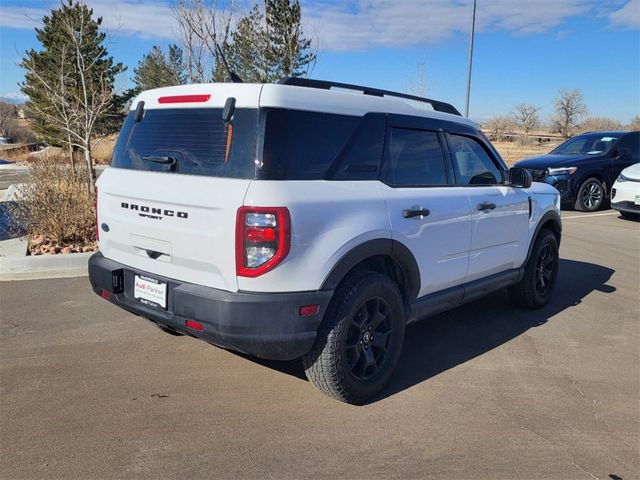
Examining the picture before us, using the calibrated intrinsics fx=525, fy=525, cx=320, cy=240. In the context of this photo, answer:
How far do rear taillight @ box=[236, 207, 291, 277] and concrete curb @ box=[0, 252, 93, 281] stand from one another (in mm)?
4206

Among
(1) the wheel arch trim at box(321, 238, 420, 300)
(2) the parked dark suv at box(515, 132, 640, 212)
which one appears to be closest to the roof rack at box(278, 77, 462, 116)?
(1) the wheel arch trim at box(321, 238, 420, 300)

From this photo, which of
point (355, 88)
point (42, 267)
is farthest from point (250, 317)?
point (42, 267)

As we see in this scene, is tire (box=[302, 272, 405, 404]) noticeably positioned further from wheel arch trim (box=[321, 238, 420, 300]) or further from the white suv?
wheel arch trim (box=[321, 238, 420, 300])

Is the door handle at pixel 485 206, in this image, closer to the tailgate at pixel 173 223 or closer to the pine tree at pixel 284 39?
the tailgate at pixel 173 223

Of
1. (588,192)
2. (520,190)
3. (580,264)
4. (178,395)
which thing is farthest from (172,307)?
(588,192)

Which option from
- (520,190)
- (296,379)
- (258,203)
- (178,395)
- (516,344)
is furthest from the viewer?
(520,190)

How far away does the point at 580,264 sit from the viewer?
750cm

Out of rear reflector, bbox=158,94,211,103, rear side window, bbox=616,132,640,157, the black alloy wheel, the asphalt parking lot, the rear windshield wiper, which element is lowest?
the asphalt parking lot

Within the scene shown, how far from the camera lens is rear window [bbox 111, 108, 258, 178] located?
296 centimetres

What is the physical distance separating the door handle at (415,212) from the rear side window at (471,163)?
0.69 meters

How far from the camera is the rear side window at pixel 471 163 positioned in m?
4.27

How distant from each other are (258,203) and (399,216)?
1.11 m

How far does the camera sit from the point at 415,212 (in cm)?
361

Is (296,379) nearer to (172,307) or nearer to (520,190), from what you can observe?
(172,307)
